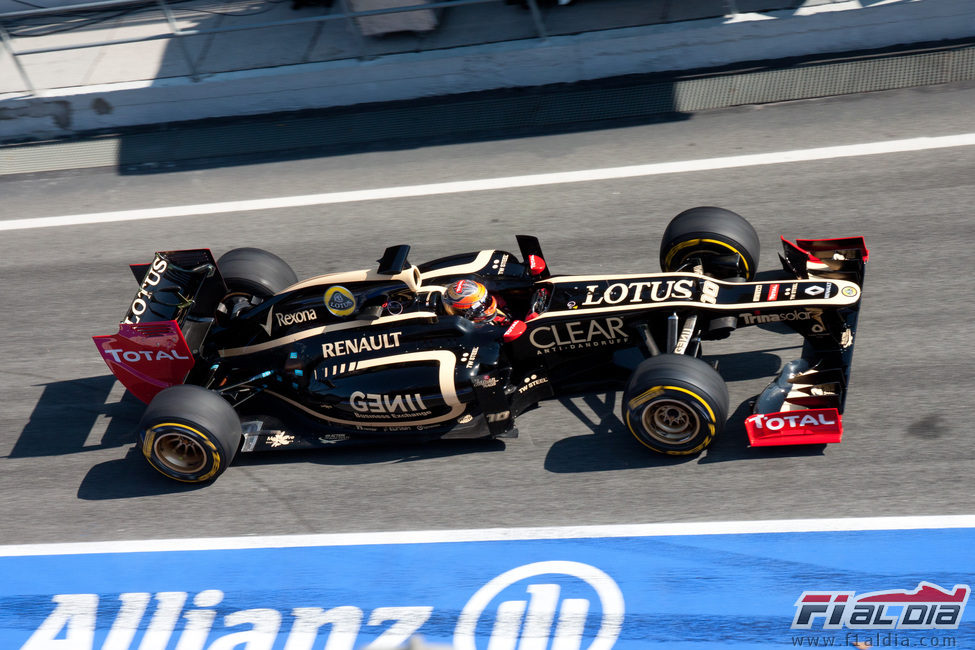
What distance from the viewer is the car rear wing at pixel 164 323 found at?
7.64m

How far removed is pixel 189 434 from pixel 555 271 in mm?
3988

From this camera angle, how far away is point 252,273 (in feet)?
28.5

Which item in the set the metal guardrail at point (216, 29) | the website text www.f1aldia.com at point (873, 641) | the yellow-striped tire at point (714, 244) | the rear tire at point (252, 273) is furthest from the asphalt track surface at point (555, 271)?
the metal guardrail at point (216, 29)

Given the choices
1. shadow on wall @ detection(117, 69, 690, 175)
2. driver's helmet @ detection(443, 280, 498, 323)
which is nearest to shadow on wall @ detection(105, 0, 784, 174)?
shadow on wall @ detection(117, 69, 690, 175)

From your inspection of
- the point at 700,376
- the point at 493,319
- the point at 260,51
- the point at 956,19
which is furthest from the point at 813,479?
the point at 260,51

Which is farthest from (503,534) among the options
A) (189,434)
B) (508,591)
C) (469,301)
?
(189,434)

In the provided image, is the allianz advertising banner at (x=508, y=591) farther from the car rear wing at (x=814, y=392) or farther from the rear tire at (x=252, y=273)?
the rear tire at (x=252, y=273)

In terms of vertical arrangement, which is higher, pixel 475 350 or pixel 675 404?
pixel 475 350

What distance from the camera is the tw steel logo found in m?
8.03

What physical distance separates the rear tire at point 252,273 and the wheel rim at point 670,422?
149 inches

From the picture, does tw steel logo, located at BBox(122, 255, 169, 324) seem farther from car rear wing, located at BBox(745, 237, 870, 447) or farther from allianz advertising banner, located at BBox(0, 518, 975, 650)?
car rear wing, located at BBox(745, 237, 870, 447)

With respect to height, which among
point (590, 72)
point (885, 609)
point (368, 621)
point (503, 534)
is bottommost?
point (368, 621)

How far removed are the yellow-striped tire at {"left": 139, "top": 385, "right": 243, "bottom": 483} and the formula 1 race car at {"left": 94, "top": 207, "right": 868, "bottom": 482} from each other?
1 cm

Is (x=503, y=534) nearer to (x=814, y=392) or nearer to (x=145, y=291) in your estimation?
(x=814, y=392)
